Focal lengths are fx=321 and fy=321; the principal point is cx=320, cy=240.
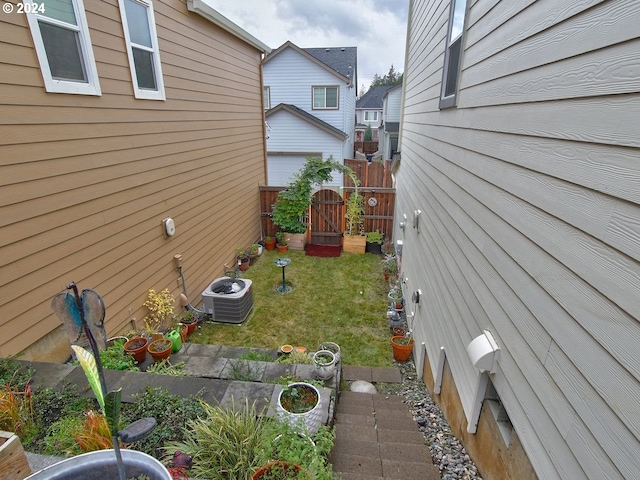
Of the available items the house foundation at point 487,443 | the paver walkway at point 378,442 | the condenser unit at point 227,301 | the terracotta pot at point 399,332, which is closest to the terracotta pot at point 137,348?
the condenser unit at point 227,301

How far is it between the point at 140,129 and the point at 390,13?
3543 cm

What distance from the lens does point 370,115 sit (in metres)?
38.3

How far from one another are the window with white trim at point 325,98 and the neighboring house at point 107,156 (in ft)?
30.2

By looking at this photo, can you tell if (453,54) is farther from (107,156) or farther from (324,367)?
(107,156)

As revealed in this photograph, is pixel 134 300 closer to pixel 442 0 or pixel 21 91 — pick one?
pixel 21 91

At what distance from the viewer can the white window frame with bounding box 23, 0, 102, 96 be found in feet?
9.48

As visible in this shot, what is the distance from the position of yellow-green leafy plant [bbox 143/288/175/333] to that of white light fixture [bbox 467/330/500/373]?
4.11 m

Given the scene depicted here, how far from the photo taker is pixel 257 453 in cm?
213

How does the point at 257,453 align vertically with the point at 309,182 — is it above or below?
below

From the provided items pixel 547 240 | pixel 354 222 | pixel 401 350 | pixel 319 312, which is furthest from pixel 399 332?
pixel 354 222

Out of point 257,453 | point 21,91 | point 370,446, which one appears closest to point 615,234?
point 257,453

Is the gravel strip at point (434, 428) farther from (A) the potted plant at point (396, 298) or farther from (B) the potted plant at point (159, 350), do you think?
(B) the potted plant at point (159, 350)

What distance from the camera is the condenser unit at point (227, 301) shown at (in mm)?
5564

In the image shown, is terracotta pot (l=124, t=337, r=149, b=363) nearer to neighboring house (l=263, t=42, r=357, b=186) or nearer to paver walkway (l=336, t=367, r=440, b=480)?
paver walkway (l=336, t=367, r=440, b=480)
